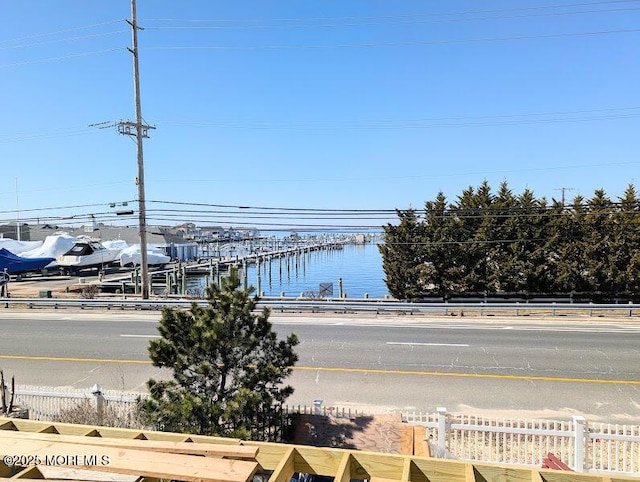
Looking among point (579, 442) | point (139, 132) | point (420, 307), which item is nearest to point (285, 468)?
point (579, 442)

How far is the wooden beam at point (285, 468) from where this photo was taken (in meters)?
3.46

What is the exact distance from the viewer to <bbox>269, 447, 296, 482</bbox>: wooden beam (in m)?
3.46

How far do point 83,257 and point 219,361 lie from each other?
199 feet

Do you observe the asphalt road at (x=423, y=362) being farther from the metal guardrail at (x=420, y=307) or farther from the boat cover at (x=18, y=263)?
the boat cover at (x=18, y=263)

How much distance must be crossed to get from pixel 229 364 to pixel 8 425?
2993 mm

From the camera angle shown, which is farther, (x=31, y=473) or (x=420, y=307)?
(x=420, y=307)

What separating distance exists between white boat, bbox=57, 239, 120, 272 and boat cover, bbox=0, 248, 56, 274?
6.70 feet

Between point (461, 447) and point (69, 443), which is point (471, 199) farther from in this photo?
point (69, 443)

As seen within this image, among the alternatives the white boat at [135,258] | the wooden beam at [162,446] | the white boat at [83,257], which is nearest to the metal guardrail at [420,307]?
the wooden beam at [162,446]

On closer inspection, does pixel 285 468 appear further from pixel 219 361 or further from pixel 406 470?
→ pixel 219 361

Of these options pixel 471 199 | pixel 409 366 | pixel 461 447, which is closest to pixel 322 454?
pixel 461 447

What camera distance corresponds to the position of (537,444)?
7.82 m

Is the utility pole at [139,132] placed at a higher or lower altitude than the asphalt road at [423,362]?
higher

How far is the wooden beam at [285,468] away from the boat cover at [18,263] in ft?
180
